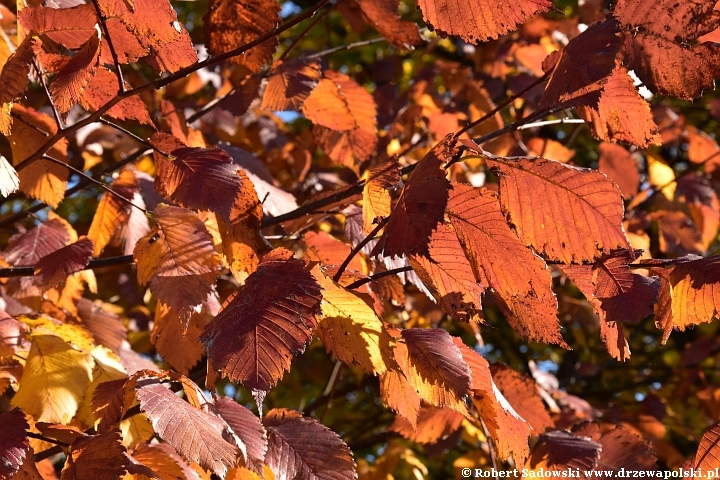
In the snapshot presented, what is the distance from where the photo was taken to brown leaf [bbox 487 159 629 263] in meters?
0.68

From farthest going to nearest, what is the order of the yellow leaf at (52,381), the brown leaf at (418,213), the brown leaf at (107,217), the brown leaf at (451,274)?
the brown leaf at (107,217), the yellow leaf at (52,381), the brown leaf at (451,274), the brown leaf at (418,213)

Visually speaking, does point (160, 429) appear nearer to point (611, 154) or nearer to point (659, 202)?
point (611, 154)

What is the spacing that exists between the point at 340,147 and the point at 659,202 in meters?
1.20

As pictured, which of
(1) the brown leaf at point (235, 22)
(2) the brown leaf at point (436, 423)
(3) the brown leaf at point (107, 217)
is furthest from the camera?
(2) the brown leaf at point (436, 423)

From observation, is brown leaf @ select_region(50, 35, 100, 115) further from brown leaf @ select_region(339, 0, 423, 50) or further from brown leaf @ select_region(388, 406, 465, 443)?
brown leaf @ select_region(388, 406, 465, 443)

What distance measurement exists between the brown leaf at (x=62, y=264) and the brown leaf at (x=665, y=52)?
0.77 metres

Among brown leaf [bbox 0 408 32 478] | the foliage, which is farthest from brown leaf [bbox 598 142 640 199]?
brown leaf [bbox 0 408 32 478]

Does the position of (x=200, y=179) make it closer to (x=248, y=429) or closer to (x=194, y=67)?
(x=194, y=67)

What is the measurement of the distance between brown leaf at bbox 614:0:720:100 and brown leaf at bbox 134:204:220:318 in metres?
0.55

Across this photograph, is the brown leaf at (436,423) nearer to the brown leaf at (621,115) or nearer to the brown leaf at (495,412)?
the brown leaf at (495,412)

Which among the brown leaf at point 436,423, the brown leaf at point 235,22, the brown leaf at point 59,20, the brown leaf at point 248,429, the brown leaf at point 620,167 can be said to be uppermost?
the brown leaf at point 59,20

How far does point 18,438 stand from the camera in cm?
75

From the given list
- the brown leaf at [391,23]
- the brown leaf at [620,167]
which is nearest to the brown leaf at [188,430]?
the brown leaf at [391,23]

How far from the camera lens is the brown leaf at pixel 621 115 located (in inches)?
31.4
